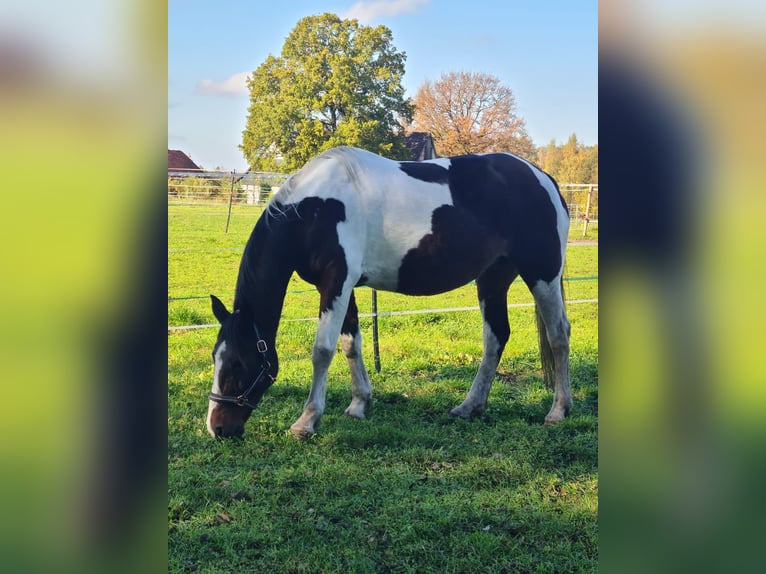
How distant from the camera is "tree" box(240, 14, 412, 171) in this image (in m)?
10.4

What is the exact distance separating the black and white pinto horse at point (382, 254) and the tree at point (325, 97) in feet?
19.4

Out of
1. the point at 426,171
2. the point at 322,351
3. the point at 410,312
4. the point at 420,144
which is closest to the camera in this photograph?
the point at 322,351

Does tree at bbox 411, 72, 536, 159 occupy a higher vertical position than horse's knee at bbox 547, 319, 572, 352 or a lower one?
higher

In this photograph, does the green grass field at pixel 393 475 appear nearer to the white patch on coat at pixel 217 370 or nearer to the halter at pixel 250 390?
the white patch on coat at pixel 217 370

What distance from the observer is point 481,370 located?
4379mm

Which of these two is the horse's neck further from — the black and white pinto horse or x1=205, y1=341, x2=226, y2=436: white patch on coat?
x1=205, y1=341, x2=226, y2=436: white patch on coat

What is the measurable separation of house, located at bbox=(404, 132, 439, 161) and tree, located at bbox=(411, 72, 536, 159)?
5.48ft

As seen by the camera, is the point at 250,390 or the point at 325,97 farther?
the point at 325,97

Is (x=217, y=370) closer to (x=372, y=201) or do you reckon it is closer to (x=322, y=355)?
(x=322, y=355)

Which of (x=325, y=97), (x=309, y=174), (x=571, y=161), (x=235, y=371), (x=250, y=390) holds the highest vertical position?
(x=325, y=97)

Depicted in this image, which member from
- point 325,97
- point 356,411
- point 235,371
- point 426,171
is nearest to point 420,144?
point 325,97

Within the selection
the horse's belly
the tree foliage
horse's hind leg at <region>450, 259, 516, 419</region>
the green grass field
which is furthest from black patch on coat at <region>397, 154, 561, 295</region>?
the tree foliage

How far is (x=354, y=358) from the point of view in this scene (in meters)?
4.15

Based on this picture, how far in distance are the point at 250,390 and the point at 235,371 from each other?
0.14m
